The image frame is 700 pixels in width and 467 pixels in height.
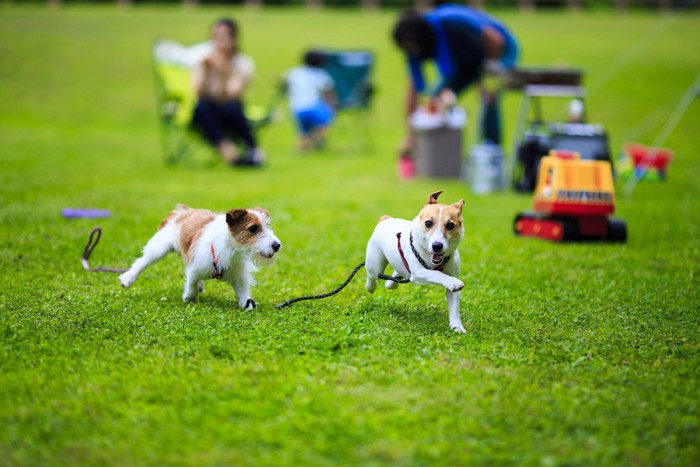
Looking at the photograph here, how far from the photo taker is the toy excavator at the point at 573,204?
Answer: 21.3 feet

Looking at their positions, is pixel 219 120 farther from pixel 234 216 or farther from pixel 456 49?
pixel 234 216

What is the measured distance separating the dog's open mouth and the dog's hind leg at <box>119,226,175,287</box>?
5.42 ft

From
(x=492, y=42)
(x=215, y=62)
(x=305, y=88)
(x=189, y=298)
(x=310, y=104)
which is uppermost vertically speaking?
(x=492, y=42)

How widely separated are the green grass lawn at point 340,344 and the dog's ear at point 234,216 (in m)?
0.53

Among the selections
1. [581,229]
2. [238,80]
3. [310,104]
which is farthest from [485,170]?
[310,104]

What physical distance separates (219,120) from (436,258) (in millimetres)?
8633

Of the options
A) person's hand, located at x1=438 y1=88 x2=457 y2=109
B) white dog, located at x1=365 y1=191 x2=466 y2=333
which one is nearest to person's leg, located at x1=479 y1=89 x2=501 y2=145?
person's hand, located at x1=438 y1=88 x2=457 y2=109

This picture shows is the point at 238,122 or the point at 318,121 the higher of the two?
A: the point at 238,122

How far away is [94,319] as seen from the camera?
173 inches

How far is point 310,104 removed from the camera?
49.2ft

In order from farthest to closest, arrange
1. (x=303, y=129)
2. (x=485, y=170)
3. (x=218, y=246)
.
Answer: (x=303, y=129)
(x=485, y=170)
(x=218, y=246)

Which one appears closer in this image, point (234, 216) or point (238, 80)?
point (234, 216)

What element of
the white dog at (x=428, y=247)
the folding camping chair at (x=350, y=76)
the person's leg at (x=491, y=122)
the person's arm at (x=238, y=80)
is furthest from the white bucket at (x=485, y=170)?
the folding camping chair at (x=350, y=76)

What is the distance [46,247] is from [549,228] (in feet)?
13.4
